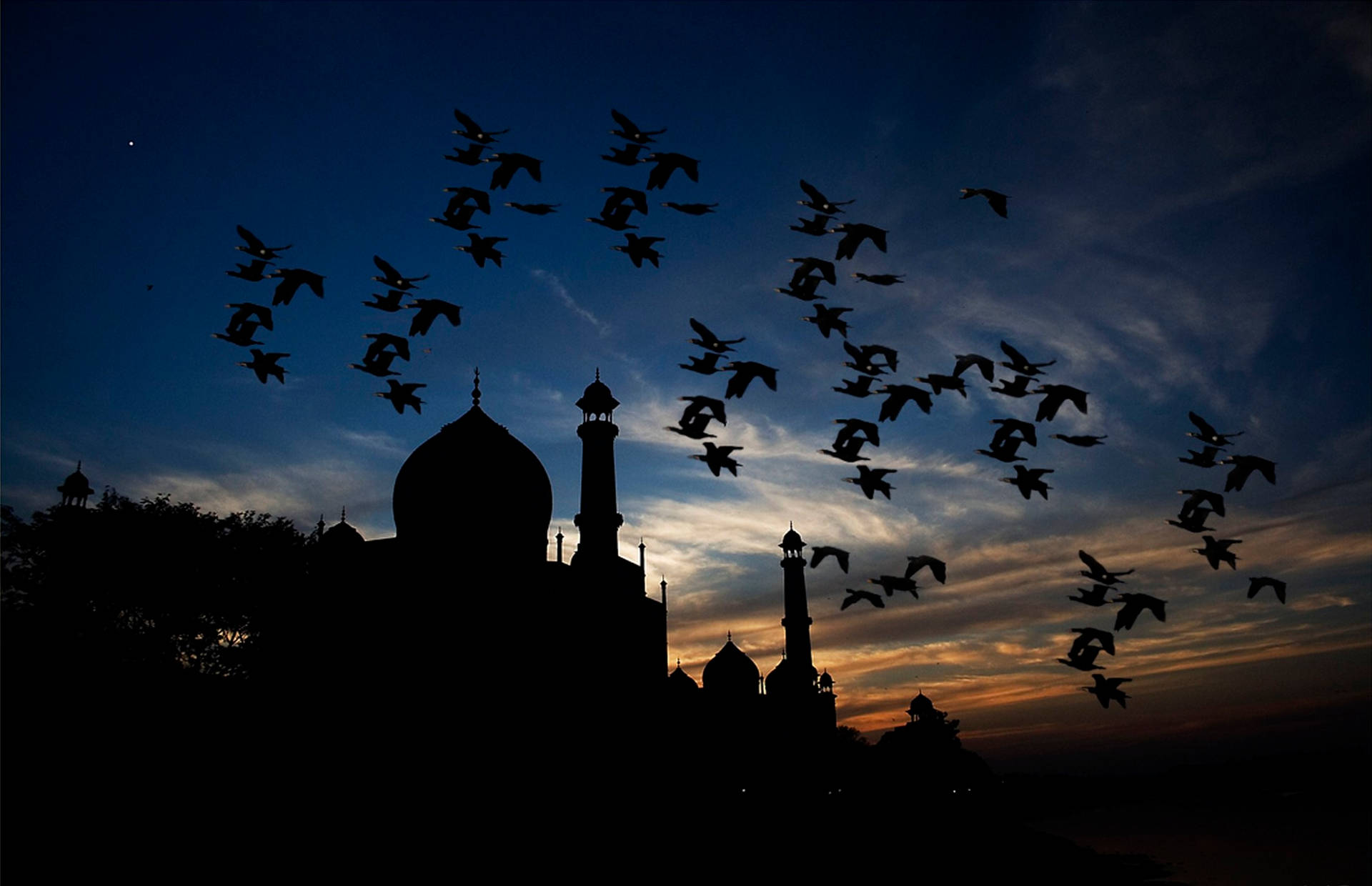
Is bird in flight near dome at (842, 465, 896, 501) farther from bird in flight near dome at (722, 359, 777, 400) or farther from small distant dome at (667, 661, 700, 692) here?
small distant dome at (667, 661, 700, 692)

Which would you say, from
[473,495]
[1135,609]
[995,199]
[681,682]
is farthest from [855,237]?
[681,682]

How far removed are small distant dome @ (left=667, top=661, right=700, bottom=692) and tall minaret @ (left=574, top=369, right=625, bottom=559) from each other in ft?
29.8

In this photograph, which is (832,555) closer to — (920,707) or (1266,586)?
(1266,586)

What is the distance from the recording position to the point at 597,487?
124 ft

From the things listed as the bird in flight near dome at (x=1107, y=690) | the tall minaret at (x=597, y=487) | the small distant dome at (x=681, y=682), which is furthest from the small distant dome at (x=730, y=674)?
the bird in flight near dome at (x=1107, y=690)

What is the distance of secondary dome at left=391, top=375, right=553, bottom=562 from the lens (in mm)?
34875

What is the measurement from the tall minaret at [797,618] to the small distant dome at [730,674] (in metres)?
2.52

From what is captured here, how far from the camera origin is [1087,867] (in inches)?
1711

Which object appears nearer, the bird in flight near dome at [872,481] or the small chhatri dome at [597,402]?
the bird in flight near dome at [872,481]

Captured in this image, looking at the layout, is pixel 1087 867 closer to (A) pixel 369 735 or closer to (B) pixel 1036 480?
(A) pixel 369 735

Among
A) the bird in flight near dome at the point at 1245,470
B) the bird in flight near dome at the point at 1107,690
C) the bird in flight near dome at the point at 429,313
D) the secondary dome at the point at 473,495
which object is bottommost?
the bird in flight near dome at the point at 1107,690

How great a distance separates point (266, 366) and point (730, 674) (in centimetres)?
4026

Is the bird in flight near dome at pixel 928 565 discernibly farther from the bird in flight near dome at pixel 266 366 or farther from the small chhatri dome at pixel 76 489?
the small chhatri dome at pixel 76 489

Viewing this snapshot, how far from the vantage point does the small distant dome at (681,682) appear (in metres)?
43.9
